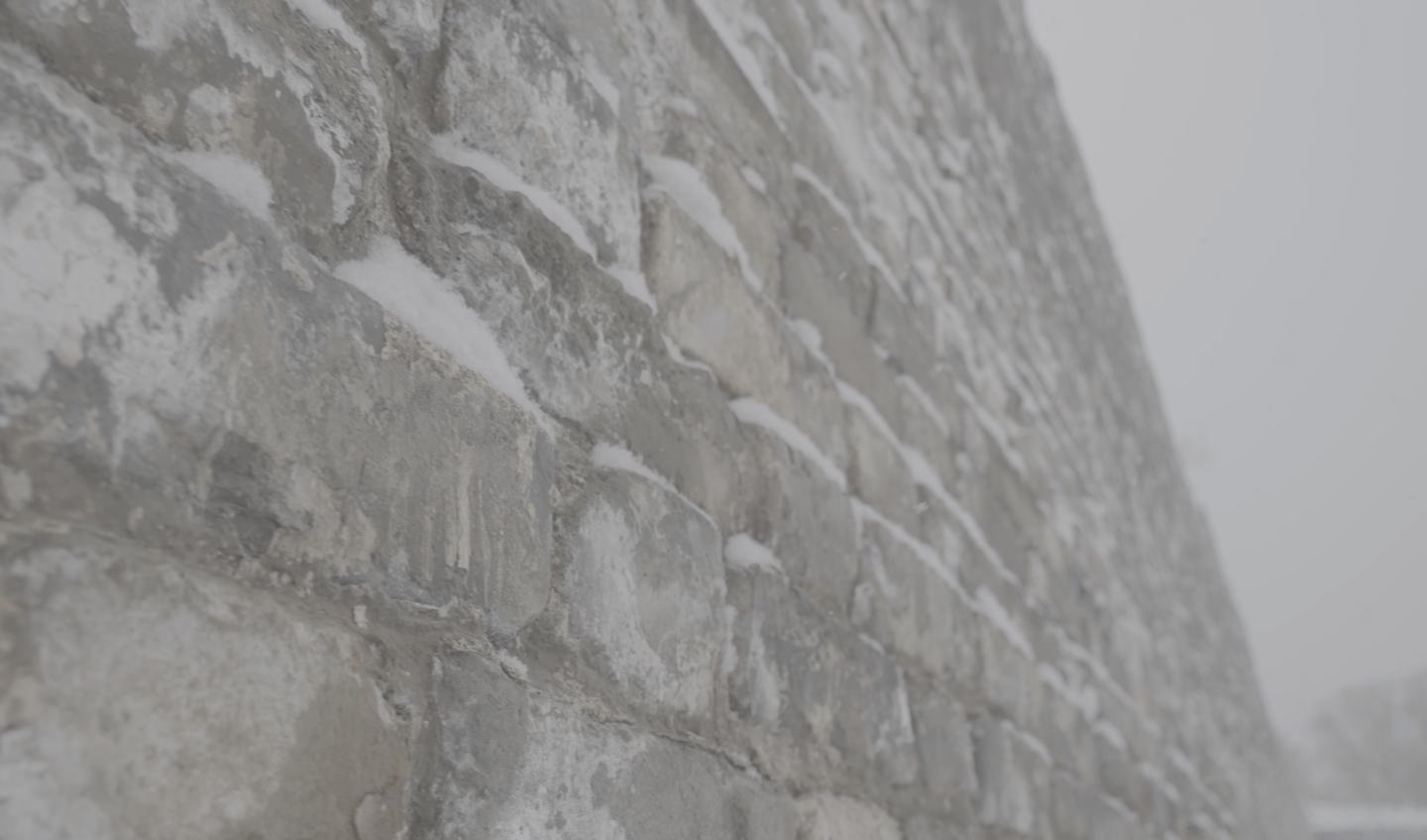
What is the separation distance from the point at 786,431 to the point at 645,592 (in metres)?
0.38

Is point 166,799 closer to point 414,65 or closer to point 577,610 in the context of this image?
point 577,610

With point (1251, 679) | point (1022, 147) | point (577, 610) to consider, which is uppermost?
point (1251, 679)

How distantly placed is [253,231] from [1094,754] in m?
2.32

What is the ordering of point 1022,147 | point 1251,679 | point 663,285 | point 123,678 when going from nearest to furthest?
point 123,678, point 663,285, point 1022,147, point 1251,679

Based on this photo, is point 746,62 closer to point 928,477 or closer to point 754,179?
point 754,179

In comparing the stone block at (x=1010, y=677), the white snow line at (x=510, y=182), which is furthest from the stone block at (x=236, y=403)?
the stone block at (x=1010, y=677)

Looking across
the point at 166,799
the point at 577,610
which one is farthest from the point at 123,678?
the point at 577,610

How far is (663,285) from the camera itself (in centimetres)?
97

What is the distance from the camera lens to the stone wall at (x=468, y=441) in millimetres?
434

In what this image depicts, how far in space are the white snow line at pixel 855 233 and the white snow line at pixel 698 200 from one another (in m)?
0.29

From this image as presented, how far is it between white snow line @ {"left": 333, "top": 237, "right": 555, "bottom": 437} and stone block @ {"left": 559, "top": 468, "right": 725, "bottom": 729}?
12cm

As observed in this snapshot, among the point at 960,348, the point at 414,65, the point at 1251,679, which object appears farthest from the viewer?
the point at 1251,679

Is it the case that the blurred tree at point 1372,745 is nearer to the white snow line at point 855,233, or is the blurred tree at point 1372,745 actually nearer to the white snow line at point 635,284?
the white snow line at point 855,233

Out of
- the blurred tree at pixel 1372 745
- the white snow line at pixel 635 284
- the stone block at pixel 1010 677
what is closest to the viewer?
the white snow line at pixel 635 284
